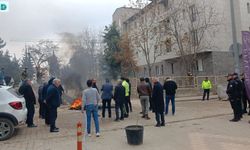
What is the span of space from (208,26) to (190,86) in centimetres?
852

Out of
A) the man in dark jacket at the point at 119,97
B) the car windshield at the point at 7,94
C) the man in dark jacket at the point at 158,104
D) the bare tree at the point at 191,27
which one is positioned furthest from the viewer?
the bare tree at the point at 191,27

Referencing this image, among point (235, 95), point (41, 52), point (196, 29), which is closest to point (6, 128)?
point (235, 95)

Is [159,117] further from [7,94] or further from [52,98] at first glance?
[7,94]

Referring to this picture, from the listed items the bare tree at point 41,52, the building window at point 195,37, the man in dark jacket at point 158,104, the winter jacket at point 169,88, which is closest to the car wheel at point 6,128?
the man in dark jacket at point 158,104

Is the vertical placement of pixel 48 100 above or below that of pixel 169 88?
below

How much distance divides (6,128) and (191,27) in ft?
86.4

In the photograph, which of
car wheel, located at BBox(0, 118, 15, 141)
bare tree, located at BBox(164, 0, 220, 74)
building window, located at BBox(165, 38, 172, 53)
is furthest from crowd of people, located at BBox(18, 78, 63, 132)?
building window, located at BBox(165, 38, 172, 53)

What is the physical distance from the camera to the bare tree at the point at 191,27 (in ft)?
104

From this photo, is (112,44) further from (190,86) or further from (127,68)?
(190,86)

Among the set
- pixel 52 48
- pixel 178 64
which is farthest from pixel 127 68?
pixel 52 48

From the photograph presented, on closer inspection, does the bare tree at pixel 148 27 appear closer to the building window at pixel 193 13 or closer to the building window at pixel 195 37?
the building window at pixel 195 37

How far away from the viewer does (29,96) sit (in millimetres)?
10992

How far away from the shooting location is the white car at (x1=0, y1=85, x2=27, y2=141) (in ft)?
29.8

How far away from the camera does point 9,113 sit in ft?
30.0
